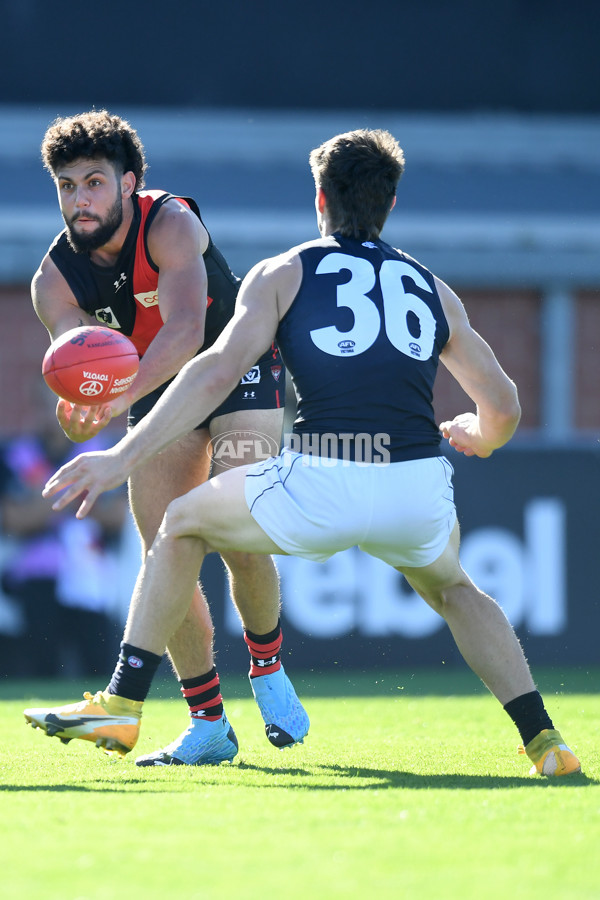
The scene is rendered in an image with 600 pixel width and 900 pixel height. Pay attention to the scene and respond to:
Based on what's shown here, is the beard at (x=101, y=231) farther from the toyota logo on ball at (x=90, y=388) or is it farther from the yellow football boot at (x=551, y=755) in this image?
the yellow football boot at (x=551, y=755)

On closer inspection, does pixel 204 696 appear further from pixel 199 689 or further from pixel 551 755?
pixel 551 755

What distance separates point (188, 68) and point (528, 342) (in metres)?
7.23

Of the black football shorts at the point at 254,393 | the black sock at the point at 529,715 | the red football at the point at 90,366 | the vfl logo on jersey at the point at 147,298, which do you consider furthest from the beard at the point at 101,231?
the black sock at the point at 529,715

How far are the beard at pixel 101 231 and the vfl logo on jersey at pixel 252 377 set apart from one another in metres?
Answer: 0.75

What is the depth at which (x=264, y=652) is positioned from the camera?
5426 mm

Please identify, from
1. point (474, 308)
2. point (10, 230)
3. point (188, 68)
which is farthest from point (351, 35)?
point (10, 230)

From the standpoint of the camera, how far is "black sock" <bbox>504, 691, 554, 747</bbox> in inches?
177

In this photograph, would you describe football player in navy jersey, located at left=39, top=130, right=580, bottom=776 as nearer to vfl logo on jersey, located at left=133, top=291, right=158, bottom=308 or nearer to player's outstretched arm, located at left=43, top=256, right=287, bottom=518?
player's outstretched arm, located at left=43, top=256, right=287, bottom=518

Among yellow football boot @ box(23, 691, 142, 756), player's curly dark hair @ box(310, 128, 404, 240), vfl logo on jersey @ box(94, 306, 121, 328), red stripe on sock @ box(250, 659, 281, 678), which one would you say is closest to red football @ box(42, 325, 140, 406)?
vfl logo on jersey @ box(94, 306, 121, 328)

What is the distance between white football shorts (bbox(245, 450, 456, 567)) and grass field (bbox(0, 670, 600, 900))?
0.76 m

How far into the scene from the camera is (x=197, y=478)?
18.1 ft

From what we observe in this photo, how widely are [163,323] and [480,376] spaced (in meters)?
1.31

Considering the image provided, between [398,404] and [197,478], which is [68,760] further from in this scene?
[398,404]

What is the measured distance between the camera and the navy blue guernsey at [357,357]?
4.39m
